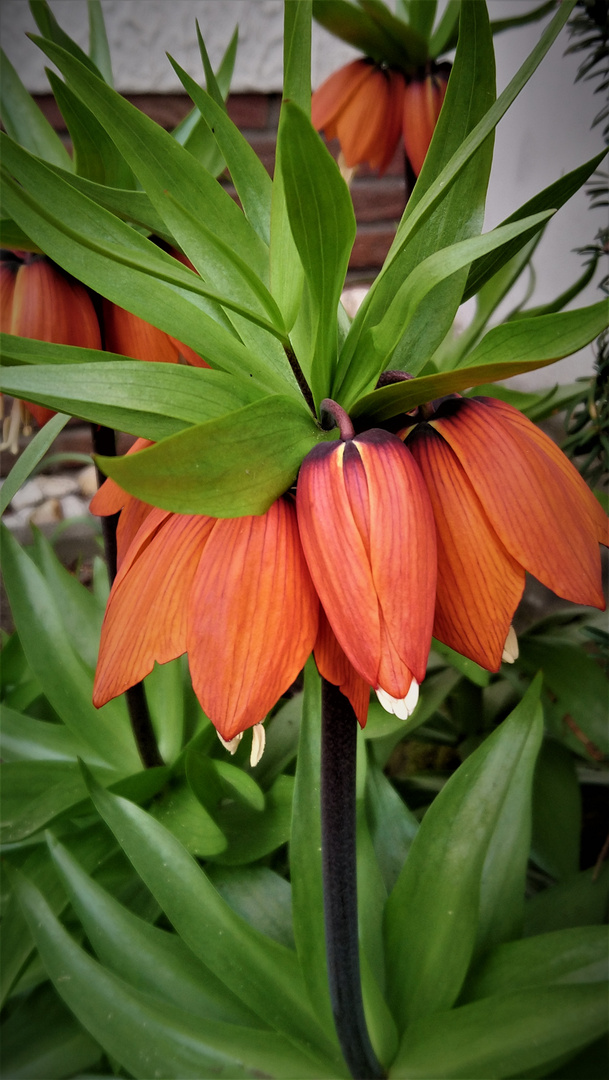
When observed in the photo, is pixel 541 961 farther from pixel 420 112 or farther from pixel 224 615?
pixel 420 112

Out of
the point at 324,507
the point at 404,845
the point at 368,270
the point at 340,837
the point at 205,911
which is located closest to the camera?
the point at 324,507

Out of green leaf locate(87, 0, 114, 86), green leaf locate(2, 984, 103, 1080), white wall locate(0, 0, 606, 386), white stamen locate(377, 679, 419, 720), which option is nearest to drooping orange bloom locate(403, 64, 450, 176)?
white wall locate(0, 0, 606, 386)

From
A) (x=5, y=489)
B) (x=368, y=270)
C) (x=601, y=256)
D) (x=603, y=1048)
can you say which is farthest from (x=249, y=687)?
(x=368, y=270)

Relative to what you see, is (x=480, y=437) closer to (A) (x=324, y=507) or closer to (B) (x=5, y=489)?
(A) (x=324, y=507)

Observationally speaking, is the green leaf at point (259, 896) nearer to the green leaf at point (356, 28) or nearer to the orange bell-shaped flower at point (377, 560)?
the orange bell-shaped flower at point (377, 560)

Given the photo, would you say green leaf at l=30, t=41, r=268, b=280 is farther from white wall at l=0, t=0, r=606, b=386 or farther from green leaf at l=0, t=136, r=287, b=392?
white wall at l=0, t=0, r=606, b=386

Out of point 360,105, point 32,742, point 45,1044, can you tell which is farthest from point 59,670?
point 360,105
